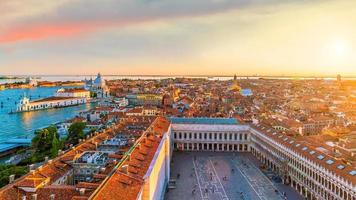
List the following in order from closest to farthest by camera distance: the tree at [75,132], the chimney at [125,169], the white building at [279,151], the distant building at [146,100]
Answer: the chimney at [125,169]
the white building at [279,151]
the tree at [75,132]
the distant building at [146,100]

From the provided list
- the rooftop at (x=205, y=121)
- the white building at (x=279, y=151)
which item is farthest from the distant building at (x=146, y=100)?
the white building at (x=279, y=151)

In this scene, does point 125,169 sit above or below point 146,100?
above

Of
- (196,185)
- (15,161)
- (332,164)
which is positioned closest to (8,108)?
(15,161)

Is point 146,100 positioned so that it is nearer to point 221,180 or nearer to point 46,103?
point 46,103

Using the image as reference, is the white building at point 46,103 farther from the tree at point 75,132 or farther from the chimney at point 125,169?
the chimney at point 125,169

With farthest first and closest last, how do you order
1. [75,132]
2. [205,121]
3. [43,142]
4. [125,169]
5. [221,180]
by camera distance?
1. [205,121]
2. [75,132]
3. [43,142]
4. [221,180]
5. [125,169]

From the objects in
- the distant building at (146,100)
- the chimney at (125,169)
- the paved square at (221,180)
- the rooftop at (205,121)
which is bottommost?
the paved square at (221,180)

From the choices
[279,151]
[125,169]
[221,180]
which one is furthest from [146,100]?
[125,169]

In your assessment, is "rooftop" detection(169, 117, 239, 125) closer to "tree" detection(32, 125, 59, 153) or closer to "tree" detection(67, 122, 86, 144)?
"tree" detection(67, 122, 86, 144)
